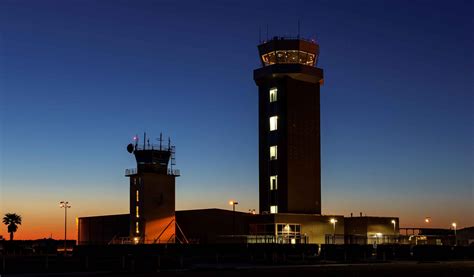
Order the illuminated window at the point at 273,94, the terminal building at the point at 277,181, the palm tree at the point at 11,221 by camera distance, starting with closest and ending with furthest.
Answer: the terminal building at the point at 277,181, the illuminated window at the point at 273,94, the palm tree at the point at 11,221

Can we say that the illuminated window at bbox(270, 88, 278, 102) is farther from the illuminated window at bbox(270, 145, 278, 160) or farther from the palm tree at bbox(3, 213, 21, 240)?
the palm tree at bbox(3, 213, 21, 240)

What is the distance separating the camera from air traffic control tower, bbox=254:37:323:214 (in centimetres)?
8700

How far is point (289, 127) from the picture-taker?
87.5 metres

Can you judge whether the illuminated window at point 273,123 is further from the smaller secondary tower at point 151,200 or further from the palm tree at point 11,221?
the palm tree at point 11,221

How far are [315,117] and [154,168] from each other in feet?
73.2

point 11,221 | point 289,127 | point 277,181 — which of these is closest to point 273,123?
point 289,127

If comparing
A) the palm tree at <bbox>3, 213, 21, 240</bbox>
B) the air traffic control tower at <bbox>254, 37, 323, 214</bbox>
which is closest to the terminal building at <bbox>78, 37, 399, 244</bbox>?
the air traffic control tower at <bbox>254, 37, 323, 214</bbox>

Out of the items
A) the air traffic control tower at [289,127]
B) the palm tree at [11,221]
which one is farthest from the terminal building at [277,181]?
the palm tree at [11,221]

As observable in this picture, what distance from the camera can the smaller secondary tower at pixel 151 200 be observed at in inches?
3455

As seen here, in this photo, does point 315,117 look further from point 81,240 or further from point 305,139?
point 81,240

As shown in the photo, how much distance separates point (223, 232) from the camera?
84.5 m

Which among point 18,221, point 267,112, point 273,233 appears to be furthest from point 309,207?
point 18,221

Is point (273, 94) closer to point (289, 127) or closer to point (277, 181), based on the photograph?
point (289, 127)

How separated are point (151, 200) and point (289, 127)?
2000 cm
